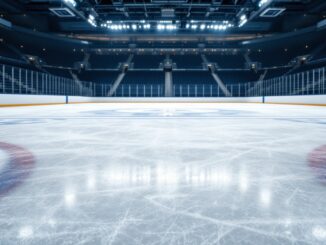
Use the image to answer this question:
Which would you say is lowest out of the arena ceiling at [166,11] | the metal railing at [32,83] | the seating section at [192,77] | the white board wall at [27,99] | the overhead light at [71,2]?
the white board wall at [27,99]

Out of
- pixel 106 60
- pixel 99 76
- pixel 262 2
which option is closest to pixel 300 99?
pixel 262 2

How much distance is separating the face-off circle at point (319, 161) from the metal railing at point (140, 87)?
496 inches

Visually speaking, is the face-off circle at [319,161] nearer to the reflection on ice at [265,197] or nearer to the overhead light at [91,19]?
the reflection on ice at [265,197]

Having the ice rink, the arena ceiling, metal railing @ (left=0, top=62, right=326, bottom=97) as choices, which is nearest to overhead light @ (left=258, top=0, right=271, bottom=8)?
the arena ceiling

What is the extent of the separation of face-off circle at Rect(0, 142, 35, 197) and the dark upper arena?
12.4 meters

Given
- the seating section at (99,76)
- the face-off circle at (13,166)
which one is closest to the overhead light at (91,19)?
Result: the face-off circle at (13,166)

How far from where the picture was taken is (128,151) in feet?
7.47

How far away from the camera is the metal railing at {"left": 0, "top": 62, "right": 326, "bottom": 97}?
13164 millimetres

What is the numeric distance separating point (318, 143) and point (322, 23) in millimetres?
21904

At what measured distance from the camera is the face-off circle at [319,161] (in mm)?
1576

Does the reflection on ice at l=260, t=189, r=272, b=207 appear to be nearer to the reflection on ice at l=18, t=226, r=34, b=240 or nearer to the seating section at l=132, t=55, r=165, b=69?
the reflection on ice at l=18, t=226, r=34, b=240

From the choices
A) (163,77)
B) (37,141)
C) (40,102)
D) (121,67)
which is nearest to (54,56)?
(121,67)

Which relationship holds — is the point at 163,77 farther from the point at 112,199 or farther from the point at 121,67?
the point at 112,199

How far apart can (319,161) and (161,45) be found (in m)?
31.1
